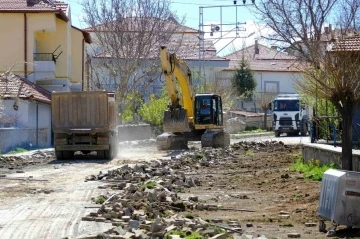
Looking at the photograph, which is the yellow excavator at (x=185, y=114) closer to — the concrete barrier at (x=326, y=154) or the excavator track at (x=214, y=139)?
the excavator track at (x=214, y=139)

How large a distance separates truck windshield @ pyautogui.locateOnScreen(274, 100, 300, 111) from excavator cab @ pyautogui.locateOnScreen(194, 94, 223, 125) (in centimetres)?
2104

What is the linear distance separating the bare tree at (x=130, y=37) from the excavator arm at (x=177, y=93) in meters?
18.5

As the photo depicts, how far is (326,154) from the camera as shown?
87.2 feet

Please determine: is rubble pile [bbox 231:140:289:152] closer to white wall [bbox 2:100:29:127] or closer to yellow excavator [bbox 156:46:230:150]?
yellow excavator [bbox 156:46:230:150]

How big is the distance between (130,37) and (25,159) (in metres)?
30.9

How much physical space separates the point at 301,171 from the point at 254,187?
4351mm

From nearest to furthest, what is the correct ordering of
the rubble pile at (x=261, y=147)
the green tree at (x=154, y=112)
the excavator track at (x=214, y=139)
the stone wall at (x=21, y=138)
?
the stone wall at (x=21, y=138) < the rubble pile at (x=261, y=147) < the excavator track at (x=214, y=139) < the green tree at (x=154, y=112)

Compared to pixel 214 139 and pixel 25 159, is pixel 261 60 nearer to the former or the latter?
pixel 214 139

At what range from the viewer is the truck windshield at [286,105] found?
67.2 m

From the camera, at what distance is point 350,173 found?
14.8 m

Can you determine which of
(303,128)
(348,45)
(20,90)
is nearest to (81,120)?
(20,90)

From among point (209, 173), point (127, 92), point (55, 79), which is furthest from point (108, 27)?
point (209, 173)

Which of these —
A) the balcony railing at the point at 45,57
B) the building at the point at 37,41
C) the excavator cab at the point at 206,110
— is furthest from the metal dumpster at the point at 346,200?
the balcony railing at the point at 45,57

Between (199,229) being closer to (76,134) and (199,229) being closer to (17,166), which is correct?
(17,166)
